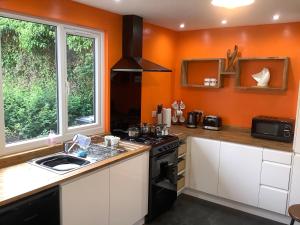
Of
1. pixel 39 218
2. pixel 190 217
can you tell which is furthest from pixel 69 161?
pixel 190 217

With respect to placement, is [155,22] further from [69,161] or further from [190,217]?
[190,217]

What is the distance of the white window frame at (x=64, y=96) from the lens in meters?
2.26

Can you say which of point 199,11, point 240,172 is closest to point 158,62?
point 199,11

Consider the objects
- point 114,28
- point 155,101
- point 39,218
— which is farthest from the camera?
point 155,101

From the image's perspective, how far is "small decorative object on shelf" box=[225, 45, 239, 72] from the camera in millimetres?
3627

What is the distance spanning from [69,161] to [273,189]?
2304mm

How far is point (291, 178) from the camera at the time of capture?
9.50ft

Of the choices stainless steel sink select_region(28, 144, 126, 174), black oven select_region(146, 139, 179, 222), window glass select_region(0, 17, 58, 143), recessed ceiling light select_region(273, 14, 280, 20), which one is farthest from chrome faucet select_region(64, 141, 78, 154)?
recessed ceiling light select_region(273, 14, 280, 20)

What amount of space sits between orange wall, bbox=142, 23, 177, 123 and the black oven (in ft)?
2.54

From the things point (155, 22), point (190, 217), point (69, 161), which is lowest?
point (190, 217)

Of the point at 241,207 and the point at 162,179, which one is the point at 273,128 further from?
the point at 162,179

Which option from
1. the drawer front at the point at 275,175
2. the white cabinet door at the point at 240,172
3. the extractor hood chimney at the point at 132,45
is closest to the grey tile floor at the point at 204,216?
the white cabinet door at the point at 240,172

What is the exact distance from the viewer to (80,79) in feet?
9.60

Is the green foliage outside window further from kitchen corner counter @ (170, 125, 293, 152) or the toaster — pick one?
the toaster
